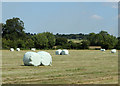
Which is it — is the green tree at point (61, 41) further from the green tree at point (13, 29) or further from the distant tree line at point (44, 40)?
the green tree at point (13, 29)

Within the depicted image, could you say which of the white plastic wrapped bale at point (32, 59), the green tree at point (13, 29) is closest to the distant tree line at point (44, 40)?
the green tree at point (13, 29)

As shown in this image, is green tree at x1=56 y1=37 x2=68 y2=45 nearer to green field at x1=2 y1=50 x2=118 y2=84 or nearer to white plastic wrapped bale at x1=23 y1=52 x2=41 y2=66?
green field at x1=2 y1=50 x2=118 y2=84

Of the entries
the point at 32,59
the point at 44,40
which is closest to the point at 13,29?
the point at 44,40

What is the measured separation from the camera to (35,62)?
2042 centimetres

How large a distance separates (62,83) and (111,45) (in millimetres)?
86900

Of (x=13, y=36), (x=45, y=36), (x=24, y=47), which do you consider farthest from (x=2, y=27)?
(x=24, y=47)

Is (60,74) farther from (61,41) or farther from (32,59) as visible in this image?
(61,41)

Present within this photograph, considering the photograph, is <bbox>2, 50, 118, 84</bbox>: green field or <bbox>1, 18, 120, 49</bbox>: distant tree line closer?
<bbox>2, 50, 118, 84</bbox>: green field

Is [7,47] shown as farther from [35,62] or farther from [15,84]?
[15,84]

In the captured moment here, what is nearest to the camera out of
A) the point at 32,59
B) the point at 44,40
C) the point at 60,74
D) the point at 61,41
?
the point at 60,74

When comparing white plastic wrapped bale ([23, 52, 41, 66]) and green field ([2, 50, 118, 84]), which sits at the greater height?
white plastic wrapped bale ([23, 52, 41, 66])

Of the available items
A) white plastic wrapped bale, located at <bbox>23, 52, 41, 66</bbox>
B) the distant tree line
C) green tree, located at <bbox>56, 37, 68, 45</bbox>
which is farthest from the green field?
green tree, located at <bbox>56, 37, 68, 45</bbox>

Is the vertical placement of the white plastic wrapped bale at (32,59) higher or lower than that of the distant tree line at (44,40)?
lower

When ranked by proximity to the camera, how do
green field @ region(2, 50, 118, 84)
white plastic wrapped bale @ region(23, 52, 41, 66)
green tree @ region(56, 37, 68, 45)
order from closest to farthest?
green field @ region(2, 50, 118, 84) → white plastic wrapped bale @ region(23, 52, 41, 66) → green tree @ region(56, 37, 68, 45)
